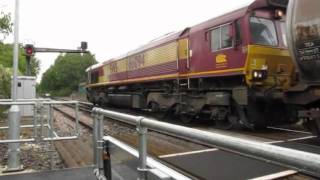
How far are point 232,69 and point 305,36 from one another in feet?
12.6

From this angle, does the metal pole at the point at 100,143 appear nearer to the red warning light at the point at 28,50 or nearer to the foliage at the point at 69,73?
the red warning light at the point at 28,50

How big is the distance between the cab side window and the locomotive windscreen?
355cm

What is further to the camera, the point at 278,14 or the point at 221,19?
the point at 221,19

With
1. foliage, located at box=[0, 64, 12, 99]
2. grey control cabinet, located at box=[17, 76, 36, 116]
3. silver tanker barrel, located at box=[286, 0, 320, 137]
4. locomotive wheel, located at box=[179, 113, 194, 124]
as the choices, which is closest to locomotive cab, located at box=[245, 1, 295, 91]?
silver tanker barrel, located at box=[286, 0, 320, 137]

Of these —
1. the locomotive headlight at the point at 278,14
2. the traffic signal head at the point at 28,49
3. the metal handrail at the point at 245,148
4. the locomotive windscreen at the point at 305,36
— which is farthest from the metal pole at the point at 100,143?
the traffic signal head at the point at 28,49

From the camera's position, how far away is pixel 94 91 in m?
32.8

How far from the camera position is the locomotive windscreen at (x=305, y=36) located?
8.30 meters

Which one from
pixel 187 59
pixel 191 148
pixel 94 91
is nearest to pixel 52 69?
pixel 94 91

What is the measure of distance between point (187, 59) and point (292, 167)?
1311 centimetres

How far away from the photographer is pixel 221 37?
13.0m

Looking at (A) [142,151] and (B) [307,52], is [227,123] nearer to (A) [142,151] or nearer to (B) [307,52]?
(B) [307,52]

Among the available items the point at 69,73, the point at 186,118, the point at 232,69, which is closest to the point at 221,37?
the point at 232,69

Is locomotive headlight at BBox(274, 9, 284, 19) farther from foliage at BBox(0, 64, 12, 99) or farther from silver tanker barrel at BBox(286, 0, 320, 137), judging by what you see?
foliage at BBox(0, 64, 12, 99)

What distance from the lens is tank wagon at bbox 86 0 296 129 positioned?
1189 centimetres
